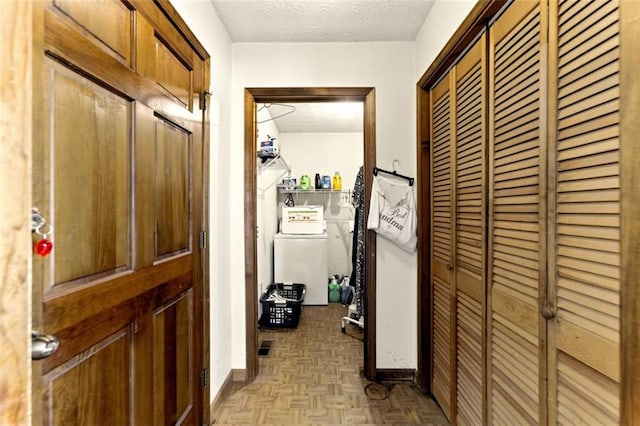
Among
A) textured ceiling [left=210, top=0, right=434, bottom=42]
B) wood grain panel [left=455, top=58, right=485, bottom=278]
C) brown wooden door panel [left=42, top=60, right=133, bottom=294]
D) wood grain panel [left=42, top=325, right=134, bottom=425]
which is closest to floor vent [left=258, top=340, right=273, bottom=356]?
wood grain panel [left=42, top=325, right=134, bottom=425]

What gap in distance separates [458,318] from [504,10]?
141 cm

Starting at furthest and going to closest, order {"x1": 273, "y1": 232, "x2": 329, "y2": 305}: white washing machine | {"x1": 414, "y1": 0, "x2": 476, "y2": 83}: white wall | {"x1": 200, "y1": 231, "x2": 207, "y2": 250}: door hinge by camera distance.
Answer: {"x1": 273, "y1": 232, "x2": 329, "y2": 305}: white washing machine, {"x1": 200, "y1": 231, "x2": 207, "y2": 250}: door hinge, {"x1": 414, "y1": 0, "x2": 476, "y2": 83}: white wall

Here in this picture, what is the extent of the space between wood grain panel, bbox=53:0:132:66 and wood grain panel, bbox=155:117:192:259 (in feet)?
0.92

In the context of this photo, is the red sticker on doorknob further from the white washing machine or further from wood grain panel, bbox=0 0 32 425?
the white washing machine

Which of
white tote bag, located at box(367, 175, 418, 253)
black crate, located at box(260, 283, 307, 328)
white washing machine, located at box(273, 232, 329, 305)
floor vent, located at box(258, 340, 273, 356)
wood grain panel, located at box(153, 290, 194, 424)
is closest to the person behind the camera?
wood grain panel, located at box(153, 290, 194, 424)

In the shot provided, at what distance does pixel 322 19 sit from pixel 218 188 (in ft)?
4.03

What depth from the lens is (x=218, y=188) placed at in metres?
2.02

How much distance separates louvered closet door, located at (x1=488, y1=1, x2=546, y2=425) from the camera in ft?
3.49

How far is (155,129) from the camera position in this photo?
4.15 ft

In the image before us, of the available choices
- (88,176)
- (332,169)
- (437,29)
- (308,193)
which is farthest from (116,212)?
(332,169)

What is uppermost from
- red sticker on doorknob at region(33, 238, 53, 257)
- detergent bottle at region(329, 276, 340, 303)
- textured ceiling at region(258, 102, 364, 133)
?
textured ceiling at region(258, 102, 364, 133)

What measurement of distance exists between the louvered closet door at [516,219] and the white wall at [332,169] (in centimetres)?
341

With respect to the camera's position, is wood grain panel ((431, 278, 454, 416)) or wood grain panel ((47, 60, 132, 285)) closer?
wood grain panel ((47, 60, 132, 285))

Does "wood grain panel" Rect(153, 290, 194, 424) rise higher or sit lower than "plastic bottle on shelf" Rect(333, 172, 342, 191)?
lower
